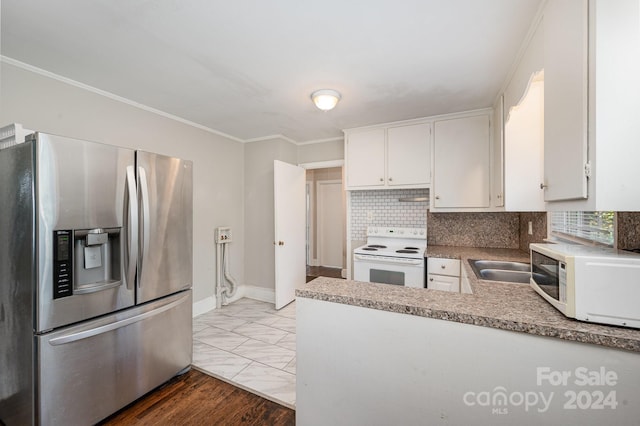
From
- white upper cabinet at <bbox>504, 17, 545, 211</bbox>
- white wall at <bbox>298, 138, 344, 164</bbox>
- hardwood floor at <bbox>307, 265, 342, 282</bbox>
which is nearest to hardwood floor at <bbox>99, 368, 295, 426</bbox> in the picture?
white upper cabinet at <bbox>504, 17, 545, 211</bbox>

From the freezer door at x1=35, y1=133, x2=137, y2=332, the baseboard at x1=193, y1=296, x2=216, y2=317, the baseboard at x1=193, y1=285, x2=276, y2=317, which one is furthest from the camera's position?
the baseboard at x1=193, y1=285, x2=276, y2=317

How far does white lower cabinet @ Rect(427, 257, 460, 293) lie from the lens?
8.26 feet

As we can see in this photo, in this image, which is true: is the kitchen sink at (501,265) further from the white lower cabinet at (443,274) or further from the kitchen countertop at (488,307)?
Answer: the kitchen countertop at (488,307)

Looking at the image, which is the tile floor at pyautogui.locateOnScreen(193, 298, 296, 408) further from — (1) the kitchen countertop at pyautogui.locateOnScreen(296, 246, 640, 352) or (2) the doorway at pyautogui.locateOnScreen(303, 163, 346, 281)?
(2) the doorway at pyautogui.locateOnScreen(303, 163, 346, 281)

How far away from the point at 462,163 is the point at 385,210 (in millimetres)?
1100

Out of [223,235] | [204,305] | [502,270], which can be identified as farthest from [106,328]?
[502,270]

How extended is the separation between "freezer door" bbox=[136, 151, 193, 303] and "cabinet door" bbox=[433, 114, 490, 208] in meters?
2.53

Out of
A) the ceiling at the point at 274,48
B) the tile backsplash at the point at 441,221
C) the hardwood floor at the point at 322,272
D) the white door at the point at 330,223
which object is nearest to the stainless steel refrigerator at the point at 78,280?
the ceiling at the point at 274,48

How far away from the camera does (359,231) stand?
3676 millimetres

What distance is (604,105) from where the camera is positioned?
0.82m

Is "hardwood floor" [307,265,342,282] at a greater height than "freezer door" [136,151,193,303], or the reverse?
"freezer door" [136,151,193,303]

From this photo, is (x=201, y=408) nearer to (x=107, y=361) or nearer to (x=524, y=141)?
(x=107, y=361)

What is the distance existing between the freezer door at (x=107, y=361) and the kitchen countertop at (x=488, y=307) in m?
1.29

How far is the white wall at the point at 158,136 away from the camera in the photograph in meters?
1.88
